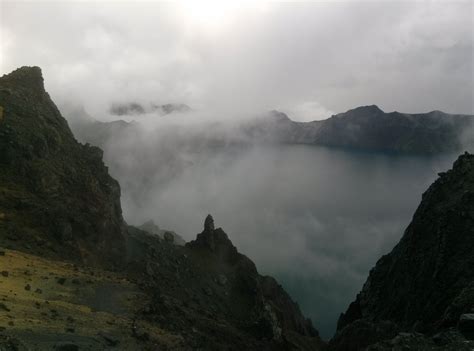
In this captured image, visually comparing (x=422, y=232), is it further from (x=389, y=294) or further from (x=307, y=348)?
(x=307, y=348)

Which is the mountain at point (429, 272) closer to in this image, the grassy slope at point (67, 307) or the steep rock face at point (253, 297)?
the grassy slope at point (67, 307)

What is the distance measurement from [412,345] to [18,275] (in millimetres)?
39224

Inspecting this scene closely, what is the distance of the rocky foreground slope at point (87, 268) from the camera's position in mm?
41375

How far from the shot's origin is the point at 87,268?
66.6 m

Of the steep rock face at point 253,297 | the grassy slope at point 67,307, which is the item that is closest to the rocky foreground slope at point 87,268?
the grassy slope at point 67,307

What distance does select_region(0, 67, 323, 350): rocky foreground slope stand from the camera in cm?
4138

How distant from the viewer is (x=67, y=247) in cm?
7519

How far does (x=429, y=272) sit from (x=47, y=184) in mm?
66011

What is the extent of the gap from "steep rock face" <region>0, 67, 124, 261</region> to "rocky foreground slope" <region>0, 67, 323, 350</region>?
0.23 meters

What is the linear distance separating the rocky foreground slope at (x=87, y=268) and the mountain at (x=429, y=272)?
25.1 metres

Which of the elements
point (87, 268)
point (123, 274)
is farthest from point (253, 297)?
point (87, 268)

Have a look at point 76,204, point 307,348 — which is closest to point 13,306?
point 76,204

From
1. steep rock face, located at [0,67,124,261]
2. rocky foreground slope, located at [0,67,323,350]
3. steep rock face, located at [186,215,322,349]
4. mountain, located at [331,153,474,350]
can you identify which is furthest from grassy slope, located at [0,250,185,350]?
steep rock face, located at [186,215,322,349]

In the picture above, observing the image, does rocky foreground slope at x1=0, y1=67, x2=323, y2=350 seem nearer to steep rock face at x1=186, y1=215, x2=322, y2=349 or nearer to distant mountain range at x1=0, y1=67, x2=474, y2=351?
distant mountain range at x1=0, y1=67, x2=474, y2=351
